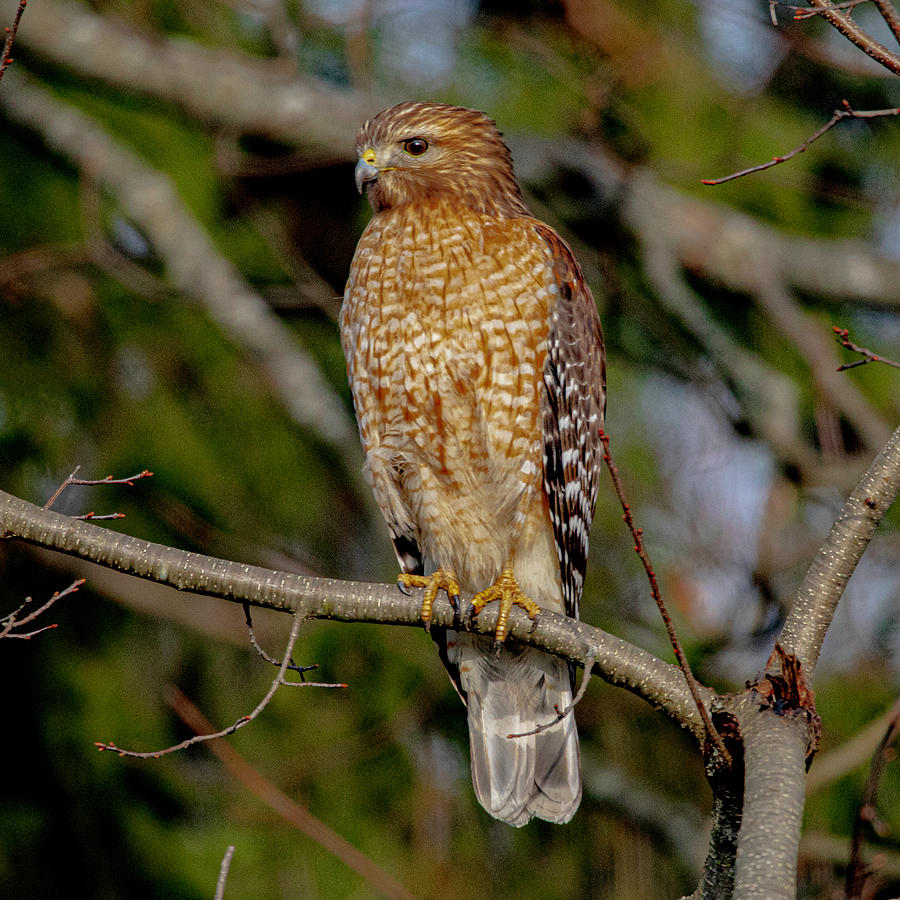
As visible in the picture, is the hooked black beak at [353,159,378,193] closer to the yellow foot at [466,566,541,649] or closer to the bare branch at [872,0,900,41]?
the yellow foot at [466,566,541,649]

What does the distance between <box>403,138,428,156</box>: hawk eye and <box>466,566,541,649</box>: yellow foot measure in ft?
4.74

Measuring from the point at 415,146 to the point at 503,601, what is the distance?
1.60 metres

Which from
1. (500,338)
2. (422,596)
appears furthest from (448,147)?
(422,596)

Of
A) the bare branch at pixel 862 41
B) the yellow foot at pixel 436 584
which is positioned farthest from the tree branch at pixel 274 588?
the bare branch at pixel 862 41

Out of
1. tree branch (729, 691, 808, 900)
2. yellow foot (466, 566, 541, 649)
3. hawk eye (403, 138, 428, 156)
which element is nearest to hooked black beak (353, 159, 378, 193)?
hawk eye (403, 138, 428, 156)

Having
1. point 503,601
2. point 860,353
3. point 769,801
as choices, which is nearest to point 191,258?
point 503,601

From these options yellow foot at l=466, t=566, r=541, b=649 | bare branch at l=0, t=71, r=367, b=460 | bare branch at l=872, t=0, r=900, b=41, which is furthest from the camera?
bare branch at l=0, t=71, r=367, b=460

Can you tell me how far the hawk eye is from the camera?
12.8 feet

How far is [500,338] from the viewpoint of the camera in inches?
136

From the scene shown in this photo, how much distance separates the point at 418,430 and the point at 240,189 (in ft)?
8.01

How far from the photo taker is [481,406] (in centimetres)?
347

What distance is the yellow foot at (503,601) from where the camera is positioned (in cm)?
304

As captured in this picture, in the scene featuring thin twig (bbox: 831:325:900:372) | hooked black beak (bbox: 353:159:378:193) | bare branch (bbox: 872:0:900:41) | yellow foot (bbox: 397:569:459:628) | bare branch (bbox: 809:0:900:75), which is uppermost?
bare branch (bbox: 872:0:900:41)

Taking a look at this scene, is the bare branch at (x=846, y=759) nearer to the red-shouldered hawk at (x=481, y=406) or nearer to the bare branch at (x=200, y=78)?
the red-shouldered hawk at (x=481, y=406)
